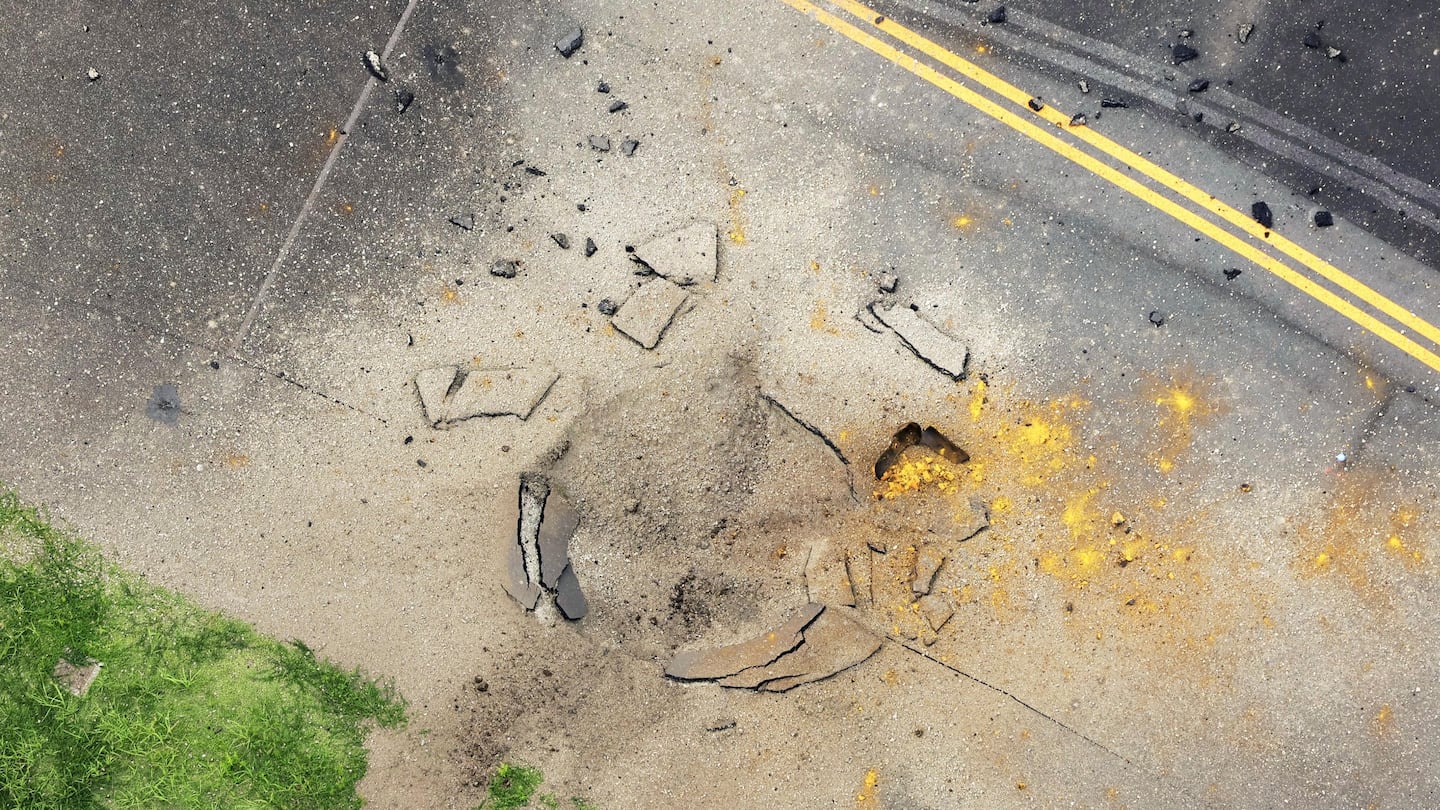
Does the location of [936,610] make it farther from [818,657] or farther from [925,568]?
[818,657]

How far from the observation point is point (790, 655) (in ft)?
→ 13.6

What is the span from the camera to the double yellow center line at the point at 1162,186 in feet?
13.5

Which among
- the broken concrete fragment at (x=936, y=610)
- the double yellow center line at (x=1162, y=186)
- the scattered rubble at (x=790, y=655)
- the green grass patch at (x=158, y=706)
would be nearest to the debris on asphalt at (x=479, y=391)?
the green grass patch at (x=158, y=706)

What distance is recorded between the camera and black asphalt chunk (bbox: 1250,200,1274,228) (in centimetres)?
412

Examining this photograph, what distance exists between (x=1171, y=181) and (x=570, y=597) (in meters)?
3.74

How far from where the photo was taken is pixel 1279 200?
13.6ft

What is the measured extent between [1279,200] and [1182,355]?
941 millimetres

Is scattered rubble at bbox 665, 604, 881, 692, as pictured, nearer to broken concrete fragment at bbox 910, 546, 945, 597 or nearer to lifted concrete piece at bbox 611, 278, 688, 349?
broken concrete fragment at bbox 910, 546, 945, 597

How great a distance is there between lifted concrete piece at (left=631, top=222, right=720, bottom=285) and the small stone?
8.26 ft

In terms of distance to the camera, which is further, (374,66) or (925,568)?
(374,66)

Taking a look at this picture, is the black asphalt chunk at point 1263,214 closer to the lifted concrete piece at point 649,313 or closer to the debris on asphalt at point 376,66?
the lifted concrete piece at point 649,313

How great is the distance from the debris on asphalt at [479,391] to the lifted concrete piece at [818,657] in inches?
69.2

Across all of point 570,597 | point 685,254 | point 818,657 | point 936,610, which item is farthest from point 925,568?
point 685,254

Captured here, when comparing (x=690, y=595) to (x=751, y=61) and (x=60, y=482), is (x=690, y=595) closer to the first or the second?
(x=751, y=61)
